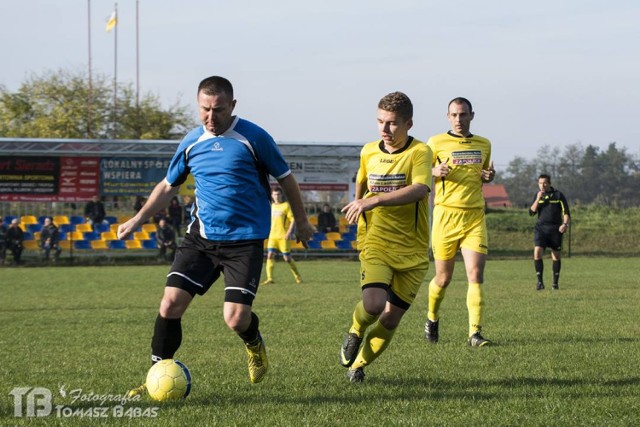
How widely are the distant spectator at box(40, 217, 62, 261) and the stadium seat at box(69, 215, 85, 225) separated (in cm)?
66

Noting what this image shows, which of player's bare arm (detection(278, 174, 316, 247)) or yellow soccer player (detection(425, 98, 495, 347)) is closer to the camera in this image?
player's bare arm (detection(278, 174, 316, 247))

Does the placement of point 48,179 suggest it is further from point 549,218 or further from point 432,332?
point 432,332

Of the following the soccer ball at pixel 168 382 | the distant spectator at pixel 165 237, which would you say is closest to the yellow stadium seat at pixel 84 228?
the distant spectator at pixel 165 237

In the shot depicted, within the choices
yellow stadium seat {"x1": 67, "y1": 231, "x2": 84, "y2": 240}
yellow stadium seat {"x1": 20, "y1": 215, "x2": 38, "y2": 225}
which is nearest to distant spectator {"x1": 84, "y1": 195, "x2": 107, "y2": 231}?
yellow stadium seat {"x1": 67, "y1": 231, "x2": 84, "y2": 240}

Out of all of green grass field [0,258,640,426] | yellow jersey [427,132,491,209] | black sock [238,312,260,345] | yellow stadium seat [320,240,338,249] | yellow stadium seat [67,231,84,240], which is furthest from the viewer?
yellow stadium seat [320,240,338,249]

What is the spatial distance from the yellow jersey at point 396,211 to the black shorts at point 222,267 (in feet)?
3.63

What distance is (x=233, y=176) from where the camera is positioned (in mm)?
6160

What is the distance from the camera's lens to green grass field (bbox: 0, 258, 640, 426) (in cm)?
562

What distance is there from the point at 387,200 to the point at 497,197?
1194 inches

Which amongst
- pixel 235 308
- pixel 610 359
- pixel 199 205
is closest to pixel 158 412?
pixel 235 308

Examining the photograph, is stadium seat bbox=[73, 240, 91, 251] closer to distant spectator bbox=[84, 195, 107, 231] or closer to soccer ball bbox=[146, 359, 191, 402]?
distant spectator bbox=[84, 195, 107, 231]

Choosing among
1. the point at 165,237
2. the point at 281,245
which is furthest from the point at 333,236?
the point at 281,245

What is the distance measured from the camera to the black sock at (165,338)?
626 centimetres

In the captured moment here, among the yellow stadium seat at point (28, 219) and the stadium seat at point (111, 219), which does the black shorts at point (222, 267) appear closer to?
the stadium seat at point (111, 219)
